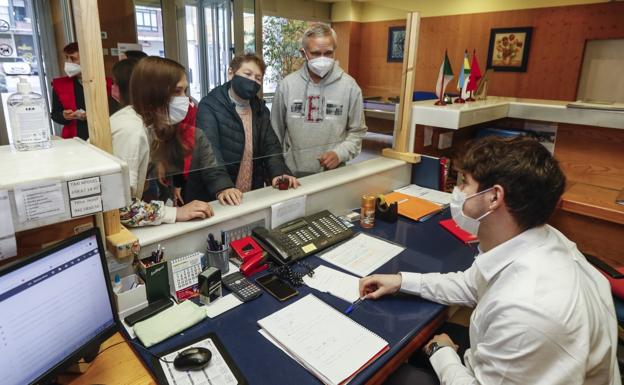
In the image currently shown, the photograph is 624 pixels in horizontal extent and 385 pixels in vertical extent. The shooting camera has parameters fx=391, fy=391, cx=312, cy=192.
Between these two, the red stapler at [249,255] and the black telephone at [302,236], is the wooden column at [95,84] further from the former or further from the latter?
the black telephone at [302,236]

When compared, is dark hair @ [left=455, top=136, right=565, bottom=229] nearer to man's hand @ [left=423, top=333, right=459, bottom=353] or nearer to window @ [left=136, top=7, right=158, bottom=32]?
man's hand @ [left=423, top=333, right=459, bottom=353]

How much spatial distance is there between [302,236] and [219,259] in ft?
1.29

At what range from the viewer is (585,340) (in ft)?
2.86

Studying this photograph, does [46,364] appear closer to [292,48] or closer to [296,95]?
[296,95]

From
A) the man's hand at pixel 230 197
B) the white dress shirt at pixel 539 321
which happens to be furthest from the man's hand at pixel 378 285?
the man's hand at pixel 230 197

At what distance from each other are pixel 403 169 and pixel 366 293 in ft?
4.14

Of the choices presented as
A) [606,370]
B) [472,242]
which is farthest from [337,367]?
[472,242]

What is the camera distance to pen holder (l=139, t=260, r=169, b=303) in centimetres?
119

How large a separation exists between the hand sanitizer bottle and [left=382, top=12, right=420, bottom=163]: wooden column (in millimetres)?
1900

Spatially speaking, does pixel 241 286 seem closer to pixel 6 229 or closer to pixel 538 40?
pixel 6 229

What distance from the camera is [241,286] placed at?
1354 mm

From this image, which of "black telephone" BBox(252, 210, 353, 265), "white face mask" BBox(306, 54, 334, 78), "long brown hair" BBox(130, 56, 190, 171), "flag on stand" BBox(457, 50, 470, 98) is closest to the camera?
"long brown hair" BBox(130, 56, 190, 171)

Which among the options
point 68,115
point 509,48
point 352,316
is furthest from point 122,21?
point 509,48

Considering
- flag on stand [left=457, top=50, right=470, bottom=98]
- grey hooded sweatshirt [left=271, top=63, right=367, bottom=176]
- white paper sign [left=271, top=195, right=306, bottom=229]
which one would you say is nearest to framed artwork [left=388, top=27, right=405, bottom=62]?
flag on stand [left=457, top=50, right=470, bottom=98]
